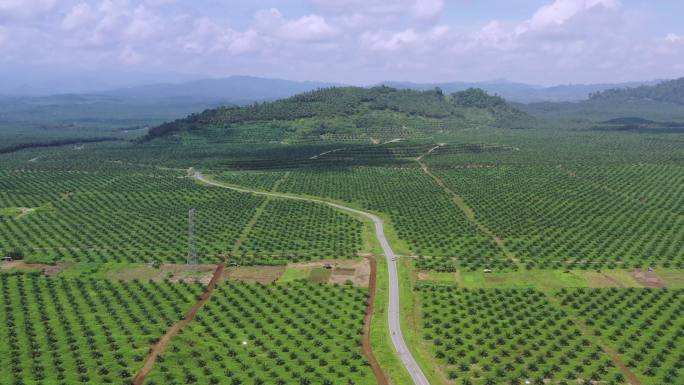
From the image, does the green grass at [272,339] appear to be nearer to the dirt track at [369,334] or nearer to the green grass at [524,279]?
the dirt track at [369,334]

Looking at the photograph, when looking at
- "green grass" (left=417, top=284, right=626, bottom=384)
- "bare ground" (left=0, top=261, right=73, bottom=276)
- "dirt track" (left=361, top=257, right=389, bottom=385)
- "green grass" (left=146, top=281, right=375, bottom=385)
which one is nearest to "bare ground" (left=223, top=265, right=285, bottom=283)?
"green grass" (left=146, top=281, right=375, bottom=385)

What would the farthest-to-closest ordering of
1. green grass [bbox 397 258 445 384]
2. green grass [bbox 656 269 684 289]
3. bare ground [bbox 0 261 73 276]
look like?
bare ground [bbox 0 261 73 276], green grass [bbox 656 269 684 289], green grass [bbox 397 258 445 384]

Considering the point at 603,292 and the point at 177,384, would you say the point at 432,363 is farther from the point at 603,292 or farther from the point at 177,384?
the point at 603,292

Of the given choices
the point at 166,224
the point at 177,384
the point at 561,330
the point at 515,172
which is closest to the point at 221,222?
the point at 166,224

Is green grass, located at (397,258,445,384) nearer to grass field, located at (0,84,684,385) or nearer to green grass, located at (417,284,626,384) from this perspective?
grass field, located at (0,84,684,385)

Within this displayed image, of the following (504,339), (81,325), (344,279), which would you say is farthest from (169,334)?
(504,339)

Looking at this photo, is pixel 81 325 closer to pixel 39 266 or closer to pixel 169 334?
pixel 169 334

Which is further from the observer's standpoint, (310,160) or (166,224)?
(310,160)
